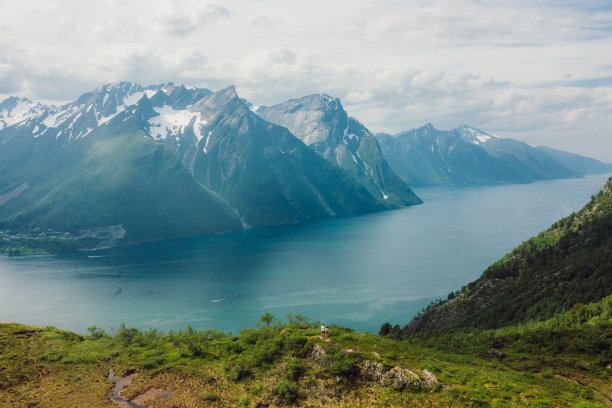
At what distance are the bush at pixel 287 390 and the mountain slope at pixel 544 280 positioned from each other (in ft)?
210

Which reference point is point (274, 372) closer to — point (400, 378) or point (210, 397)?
point (210, 397)

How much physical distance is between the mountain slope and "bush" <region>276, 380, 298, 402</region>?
6398 cm

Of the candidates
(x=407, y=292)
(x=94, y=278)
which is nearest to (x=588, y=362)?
(x=407, y=292)

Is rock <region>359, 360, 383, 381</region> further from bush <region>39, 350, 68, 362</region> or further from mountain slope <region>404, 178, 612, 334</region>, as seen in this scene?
mountain slope <region>404, 178, 612, 334</region>

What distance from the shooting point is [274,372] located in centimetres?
3916

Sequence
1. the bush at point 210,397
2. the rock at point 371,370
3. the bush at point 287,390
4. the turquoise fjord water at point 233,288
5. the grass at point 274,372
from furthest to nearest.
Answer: the turquoise fjord water at point 233,288 → the rock at point 371,370 → the bush at point 210,397 → the bush at point 287,390 → the grass at point 274,372

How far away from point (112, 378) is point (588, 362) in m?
57.0

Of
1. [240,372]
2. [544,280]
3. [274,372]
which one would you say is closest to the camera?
[274,372]

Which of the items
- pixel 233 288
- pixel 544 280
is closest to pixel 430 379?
pixel 544 280

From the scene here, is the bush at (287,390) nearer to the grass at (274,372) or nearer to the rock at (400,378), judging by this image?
the grass at (274,372)

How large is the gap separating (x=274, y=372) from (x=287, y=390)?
13.9 feet

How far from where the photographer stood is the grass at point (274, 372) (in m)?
34.3

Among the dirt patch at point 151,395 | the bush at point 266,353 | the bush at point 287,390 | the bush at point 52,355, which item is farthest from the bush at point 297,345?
the bush at point 52,355

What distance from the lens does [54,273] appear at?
17675cm
